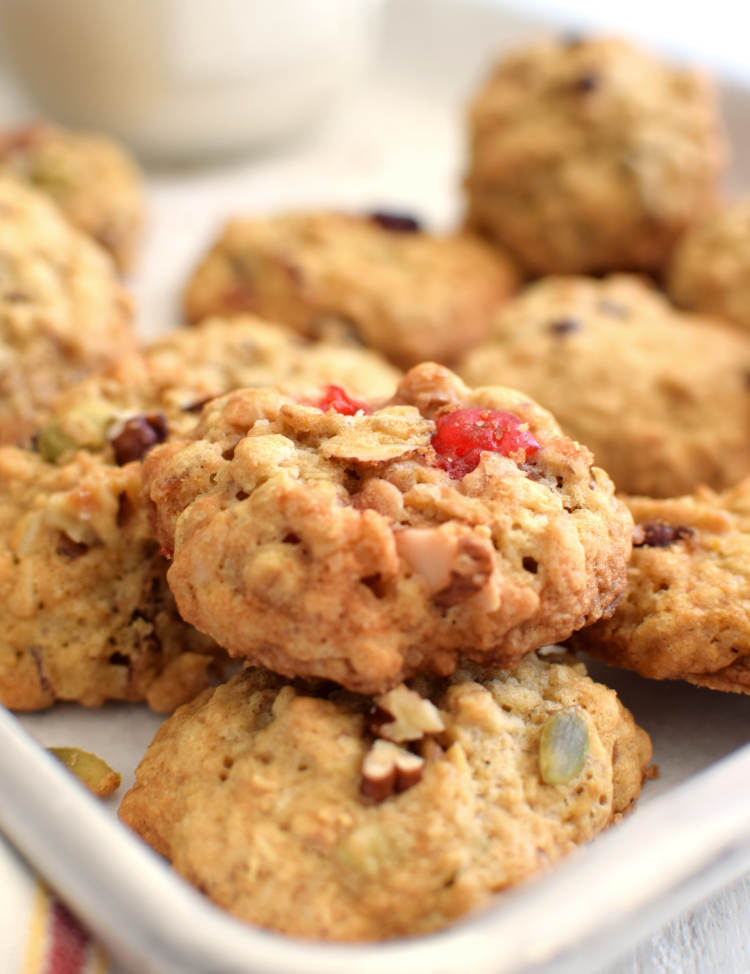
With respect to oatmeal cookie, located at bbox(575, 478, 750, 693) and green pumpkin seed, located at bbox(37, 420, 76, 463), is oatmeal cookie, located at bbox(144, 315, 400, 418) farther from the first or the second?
oatmeal cookie, located at bbox(575, 478, 750, 693)

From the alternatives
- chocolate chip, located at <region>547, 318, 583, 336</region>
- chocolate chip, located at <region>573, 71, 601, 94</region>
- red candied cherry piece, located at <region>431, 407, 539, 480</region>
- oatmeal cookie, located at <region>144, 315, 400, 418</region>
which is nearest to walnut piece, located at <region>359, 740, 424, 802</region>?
red candied cherry piece, located at <region>431, 407, 539, 480</region>

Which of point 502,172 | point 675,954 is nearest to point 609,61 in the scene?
point 502,172

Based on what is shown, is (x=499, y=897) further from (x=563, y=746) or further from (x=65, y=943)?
(x=65, y=943)

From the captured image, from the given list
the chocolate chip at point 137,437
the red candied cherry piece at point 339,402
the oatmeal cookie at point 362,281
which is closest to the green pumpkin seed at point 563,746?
the red candied cherry piece at point 339,402

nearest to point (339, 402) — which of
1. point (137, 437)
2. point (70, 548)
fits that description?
point (137, 437)

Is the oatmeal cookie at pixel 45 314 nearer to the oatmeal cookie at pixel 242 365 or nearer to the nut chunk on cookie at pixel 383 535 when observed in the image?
the oatmeal cookie at pixel 242 365

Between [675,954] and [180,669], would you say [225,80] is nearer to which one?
[180,669]
